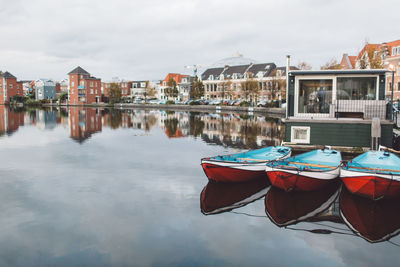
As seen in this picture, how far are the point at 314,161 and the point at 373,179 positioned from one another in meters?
2.83

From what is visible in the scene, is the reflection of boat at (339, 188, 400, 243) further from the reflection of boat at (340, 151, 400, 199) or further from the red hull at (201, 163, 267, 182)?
the red hull at (201, 163, 267, 182)

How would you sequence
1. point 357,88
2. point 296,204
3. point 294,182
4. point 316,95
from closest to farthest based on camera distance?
point 296,204, point 294,182, point 357,88, point 316,95

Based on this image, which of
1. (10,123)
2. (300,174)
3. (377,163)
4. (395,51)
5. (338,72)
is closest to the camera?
(300,174)

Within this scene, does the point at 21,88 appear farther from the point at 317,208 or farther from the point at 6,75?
→ the point at 317,208

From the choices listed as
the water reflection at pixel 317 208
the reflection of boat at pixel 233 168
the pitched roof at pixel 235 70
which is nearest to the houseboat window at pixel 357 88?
the water reflection at pixel 317 208

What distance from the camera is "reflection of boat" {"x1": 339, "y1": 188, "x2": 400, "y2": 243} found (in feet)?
31.0

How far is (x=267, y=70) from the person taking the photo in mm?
94062

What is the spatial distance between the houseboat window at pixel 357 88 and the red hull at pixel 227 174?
983 cm

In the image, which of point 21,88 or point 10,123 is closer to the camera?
point 10,123

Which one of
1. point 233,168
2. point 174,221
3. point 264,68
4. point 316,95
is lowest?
point 174,221

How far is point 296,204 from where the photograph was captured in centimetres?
1149

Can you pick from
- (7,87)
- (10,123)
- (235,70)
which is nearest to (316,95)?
(10,123)

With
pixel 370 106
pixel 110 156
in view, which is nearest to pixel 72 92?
pixel 110 156

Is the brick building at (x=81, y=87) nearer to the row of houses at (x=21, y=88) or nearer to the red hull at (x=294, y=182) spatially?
the row of houses at (x=21, y=88)
